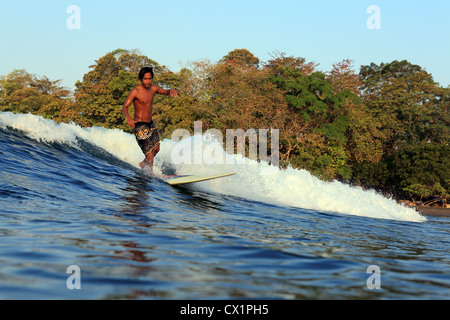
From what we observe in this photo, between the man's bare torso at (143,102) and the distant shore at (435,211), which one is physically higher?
the man's bare torso at (143,102)

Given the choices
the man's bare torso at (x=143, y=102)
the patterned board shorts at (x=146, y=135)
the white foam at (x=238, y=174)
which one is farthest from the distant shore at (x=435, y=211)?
the man's bare torso at (x=143, y=102)

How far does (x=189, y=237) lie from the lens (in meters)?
5.18

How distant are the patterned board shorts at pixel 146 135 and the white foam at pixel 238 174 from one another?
1368 mm

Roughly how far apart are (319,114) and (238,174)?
78.3ft

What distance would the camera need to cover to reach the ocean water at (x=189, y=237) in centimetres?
345

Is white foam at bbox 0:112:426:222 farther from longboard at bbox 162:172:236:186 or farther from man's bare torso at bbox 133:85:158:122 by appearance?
man's bare torso at bbox 133:85:158:122

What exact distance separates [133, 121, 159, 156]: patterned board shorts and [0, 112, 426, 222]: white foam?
4.49 ft

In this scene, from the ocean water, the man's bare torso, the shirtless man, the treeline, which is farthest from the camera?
the treeline

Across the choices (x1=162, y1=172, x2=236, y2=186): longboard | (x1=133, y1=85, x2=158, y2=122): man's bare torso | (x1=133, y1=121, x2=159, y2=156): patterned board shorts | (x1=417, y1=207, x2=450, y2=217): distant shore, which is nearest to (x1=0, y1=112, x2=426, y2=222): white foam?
(x1=162, y1=172, x2=236, y2=186): longboard

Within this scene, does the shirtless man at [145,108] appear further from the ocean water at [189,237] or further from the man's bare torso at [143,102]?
the ocean water at [189,237]

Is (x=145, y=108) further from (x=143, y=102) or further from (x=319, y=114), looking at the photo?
(x=319, y=114)

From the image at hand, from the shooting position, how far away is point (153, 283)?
340 cm

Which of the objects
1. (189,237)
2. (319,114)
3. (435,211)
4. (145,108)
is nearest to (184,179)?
(145,108)

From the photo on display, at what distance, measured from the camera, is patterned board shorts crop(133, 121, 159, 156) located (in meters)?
9.95
